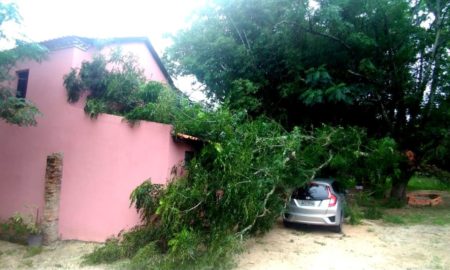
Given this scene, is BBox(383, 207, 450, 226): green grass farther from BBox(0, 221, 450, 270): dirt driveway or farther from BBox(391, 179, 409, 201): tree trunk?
BBox(0, 221, 450, 270): dirt driveway

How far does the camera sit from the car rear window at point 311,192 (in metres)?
9.41

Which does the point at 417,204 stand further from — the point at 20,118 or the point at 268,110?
the point at 20,118

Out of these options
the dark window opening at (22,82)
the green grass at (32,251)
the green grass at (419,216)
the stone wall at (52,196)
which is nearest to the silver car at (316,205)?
the green grass at (419,216)

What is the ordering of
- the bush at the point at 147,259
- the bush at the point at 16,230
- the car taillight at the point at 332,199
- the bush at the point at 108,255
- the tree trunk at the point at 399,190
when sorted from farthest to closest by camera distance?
the tree trunk at the point at 399,190
the car taillight at the point at 332,199
the bush at the point at 16,230
the bush at the point at 108,255
the bush at the point at 147,259

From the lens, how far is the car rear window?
371 inches

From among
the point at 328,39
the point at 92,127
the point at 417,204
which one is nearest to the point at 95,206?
the point at 92,127

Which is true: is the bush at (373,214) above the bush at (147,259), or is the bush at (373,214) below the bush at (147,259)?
above

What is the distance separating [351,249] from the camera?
27.2ft

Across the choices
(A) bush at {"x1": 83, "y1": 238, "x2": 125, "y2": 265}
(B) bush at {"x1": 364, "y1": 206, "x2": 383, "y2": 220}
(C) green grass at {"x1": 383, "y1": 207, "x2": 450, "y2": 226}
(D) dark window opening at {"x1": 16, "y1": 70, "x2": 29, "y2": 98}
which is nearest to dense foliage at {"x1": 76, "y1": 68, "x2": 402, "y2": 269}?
(A) bush at {"x1": 83, "y1": 238, "x2": 125, "y2": 265}

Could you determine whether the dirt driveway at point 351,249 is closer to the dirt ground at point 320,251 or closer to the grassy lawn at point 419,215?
the dirt ground at point 320,251

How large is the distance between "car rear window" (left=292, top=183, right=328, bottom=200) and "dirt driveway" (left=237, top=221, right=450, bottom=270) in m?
1.08

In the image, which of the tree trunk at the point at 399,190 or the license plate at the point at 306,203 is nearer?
the license plate at the point at 306,203

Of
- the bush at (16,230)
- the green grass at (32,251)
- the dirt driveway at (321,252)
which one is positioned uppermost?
the dirt driveway at (321,252)

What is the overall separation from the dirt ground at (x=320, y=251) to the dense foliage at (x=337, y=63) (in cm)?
444
